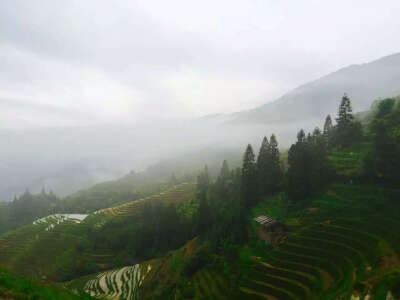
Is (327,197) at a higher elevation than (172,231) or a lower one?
higher

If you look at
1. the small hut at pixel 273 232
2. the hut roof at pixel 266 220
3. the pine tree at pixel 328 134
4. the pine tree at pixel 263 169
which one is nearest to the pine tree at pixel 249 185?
the pine tree at pixel 263 169

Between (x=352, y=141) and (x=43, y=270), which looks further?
(x=43, y=270)

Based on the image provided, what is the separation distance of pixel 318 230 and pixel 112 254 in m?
72.1

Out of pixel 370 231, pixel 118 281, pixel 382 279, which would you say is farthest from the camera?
pixel 118 281

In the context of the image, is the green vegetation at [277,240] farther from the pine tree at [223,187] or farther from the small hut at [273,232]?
the pine tree at [223,187]

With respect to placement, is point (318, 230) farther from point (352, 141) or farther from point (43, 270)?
point (43, 270)

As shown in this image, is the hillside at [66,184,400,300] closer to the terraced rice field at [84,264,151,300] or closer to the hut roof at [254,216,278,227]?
the terraced rice field at [84,264,151,300]

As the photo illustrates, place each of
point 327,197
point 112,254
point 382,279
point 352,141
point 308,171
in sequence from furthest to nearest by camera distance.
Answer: point 112,254 < point 352,141 < point 308,171 < point 327,197 < point 382,279

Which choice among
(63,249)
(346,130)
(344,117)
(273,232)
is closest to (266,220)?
(273,232)

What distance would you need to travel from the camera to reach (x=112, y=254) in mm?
94250

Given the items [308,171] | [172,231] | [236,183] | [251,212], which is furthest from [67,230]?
[308,171]

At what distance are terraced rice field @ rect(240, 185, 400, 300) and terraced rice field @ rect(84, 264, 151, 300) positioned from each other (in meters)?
29.2

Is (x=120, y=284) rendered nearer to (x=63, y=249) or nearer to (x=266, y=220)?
(x=266, y=220)

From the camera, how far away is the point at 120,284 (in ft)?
209
